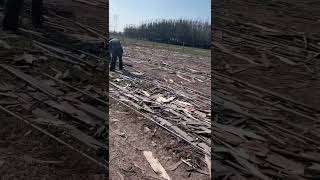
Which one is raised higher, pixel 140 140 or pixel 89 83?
pixel 89 83

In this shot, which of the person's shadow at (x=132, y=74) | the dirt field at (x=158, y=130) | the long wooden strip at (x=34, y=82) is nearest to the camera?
the dirt field at (x=158, y=130)

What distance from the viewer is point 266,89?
834 cm

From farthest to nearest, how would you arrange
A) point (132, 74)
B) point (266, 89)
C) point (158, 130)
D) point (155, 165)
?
point (132, 74) < point (266, 89) < point (158, 130) < point (155, 165)

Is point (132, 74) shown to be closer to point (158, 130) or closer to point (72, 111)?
point (158, 130)

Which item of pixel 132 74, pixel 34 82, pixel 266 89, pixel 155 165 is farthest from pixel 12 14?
pixel 132 74

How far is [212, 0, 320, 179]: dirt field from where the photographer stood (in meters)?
6.62

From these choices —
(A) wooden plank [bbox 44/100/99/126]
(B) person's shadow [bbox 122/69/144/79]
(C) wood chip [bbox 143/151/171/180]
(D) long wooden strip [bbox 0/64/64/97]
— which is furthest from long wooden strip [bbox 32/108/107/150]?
(B) person's shadow [bbox 122/69/144/79]

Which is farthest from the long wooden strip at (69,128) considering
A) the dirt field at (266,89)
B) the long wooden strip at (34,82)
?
the dirt field at (266,89)

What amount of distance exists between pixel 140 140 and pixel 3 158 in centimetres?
263

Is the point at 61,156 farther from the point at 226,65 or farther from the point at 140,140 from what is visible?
the point at 226,65

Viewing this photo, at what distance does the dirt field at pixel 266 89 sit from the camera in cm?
662

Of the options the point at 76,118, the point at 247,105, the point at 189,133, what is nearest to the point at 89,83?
the point at 76,118

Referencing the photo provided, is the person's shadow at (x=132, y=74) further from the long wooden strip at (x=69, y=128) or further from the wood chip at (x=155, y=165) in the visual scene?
the long wooden strip at (x=69, y=128)

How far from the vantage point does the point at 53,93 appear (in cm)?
686
